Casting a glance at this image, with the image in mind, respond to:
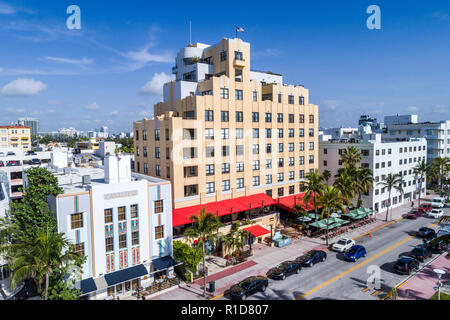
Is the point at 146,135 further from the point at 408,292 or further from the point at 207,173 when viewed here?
the point at 408,292

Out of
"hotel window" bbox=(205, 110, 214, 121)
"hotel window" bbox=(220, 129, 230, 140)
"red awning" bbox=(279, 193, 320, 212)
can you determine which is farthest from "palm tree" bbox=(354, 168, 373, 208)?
"hotel window" bbox=(205, 110, 214, 121)

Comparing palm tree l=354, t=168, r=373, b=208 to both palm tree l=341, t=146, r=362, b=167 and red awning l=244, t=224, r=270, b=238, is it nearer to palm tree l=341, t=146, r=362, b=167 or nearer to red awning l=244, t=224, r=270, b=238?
palm tree l=341, t=146, r=362, b=167

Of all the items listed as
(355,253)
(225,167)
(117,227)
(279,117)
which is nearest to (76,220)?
(117,227)

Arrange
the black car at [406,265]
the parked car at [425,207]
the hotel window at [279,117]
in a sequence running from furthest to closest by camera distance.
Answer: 1. the parked car at [425,207]
2. the hotel window at [279,117]
3. the black car at [406,265]

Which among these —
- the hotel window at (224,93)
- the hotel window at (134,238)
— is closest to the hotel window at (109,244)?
the hotel window at (134,238)

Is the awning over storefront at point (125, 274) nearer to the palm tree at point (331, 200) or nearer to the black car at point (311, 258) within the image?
the black car at point (311, 258)

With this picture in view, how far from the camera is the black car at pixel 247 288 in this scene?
32166 millimetres

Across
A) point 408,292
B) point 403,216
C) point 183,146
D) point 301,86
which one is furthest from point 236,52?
point 403,216

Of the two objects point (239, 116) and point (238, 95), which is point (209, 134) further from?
point (238, 95)

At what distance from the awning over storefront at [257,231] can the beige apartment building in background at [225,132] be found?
21.2ft

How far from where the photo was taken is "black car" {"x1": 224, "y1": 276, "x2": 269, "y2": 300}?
32.2m

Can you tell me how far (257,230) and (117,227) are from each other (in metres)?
23.2

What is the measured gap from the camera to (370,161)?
216ft

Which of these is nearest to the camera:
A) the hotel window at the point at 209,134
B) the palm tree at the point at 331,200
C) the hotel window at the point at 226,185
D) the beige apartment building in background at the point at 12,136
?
→ the hotel window at the point at 209,134
